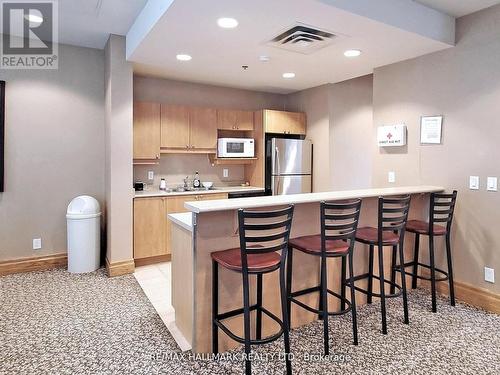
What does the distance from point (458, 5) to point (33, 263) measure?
5258 mm

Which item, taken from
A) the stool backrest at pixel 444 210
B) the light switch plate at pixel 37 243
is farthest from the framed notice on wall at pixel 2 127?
the stool backrest at pixel 444 210

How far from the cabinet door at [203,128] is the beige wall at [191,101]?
1.11ft

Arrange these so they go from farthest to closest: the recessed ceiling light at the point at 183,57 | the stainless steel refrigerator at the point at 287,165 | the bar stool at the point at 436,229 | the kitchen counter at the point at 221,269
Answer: the stainless steel refrigerator at the point at 287,165
the recessed ceiling light at the point at 183,57
the bar stool at the point at 436,229
the kitchen counter at the point at 221,269

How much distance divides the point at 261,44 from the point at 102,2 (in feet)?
4.95

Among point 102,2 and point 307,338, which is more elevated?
point 102,2

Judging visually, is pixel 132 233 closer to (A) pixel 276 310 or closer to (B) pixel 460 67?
(A) pixel 276 310

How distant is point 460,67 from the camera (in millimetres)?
3242

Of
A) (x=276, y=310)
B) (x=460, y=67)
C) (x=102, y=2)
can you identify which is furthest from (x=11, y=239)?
(x=460, y=67)

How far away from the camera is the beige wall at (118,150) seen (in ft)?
12.5

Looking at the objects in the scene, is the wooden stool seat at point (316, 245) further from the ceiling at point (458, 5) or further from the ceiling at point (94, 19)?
the ceiling at point (94, 19)

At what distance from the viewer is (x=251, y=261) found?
211cm

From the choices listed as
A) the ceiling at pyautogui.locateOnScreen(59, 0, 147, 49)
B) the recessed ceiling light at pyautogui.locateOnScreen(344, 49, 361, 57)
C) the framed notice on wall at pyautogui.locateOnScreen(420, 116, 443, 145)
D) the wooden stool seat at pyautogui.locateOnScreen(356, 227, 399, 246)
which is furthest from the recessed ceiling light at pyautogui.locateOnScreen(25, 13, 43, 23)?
the framed notice on wall at pyautogui.locateOnScreen(420, 116, 443, 145)

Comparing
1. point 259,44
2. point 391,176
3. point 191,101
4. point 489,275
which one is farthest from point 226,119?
Answer: point 489,275

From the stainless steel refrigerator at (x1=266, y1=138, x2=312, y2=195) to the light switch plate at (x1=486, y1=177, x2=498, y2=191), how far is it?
2.70m
